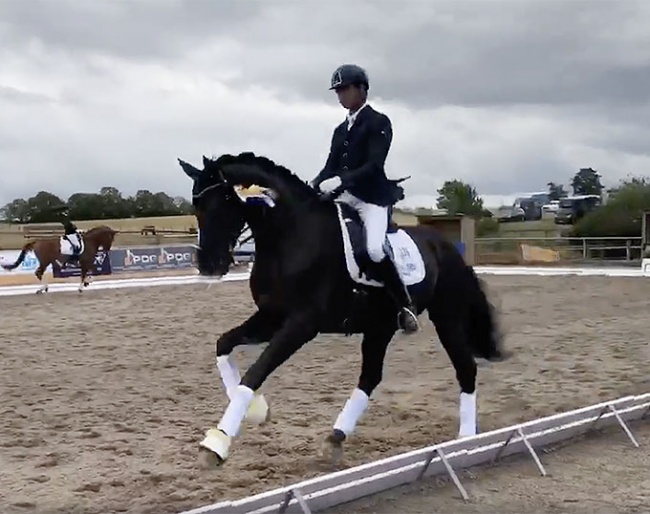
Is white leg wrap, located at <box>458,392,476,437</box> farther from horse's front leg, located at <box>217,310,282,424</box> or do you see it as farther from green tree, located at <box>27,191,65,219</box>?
green tree, located at <box>27,191,65,219</box>

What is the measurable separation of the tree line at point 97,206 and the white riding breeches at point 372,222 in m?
48.2

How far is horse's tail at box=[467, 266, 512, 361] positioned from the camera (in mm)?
6379

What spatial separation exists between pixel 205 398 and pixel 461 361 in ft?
8.80

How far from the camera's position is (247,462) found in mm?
5430

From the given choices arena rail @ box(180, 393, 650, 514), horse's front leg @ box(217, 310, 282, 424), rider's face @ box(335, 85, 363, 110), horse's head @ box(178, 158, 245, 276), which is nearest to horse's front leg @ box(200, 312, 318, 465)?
horse's front leg @ box(217, 310, 282, 424)

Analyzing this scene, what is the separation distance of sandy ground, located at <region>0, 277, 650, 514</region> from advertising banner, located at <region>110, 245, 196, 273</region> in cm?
1146

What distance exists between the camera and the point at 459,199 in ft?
216

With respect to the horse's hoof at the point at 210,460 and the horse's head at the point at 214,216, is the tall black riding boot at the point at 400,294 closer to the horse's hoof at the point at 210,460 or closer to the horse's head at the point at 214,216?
the horse's head at the point at 214,216

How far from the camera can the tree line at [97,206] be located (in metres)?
54.2

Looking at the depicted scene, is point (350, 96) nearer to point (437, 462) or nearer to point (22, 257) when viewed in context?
point (437, 462)

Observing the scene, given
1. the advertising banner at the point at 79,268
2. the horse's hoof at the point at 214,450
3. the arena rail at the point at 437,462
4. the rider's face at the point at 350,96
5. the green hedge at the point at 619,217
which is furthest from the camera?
the green hedge at the point at 619,217

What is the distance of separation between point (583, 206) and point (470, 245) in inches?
1102

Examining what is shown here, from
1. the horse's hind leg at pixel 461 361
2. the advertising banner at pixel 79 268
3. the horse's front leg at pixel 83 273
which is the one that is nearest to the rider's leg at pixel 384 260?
the horse's hind leg at pixel 461 361

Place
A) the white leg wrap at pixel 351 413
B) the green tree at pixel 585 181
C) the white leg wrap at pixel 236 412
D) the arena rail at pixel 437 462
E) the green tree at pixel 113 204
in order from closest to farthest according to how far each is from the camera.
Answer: the arena rail at pixel 437 462 → the white leg wrap at pixel 236 412 → the white leg wrap at pixel 351 413 → the green tree at pixel 113 204 → the green tree at pixel 585 181
